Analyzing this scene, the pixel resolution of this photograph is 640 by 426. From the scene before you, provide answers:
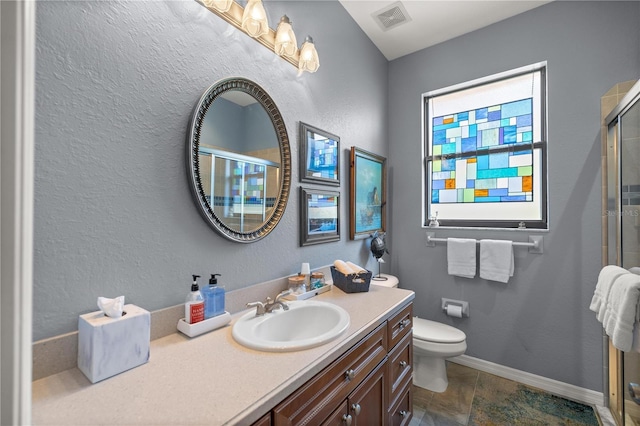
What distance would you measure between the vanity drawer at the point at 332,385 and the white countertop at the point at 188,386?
0.13 ft

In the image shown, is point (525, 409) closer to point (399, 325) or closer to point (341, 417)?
point (399, 325)

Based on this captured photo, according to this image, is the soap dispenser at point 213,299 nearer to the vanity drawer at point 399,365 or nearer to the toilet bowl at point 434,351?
the vanity drawer at point 399,365

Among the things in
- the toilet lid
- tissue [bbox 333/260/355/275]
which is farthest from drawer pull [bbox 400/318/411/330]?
the toilet lid

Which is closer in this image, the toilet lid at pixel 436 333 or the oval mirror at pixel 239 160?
the oval mirror at pixel 239 160

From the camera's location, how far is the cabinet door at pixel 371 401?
1051 mm

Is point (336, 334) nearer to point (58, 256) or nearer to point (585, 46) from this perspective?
point (58, 256)

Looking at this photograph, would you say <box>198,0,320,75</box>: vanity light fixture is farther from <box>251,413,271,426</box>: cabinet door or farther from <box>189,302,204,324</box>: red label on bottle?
<box>251,413,271,426</box>: cabinet door

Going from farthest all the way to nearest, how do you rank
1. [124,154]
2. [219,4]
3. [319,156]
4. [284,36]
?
1. [319,156]
2. [284,36]
3. [219,4]
4. [124,154]

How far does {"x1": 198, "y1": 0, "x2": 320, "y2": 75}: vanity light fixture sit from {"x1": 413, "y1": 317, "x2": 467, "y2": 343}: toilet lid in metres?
1.85

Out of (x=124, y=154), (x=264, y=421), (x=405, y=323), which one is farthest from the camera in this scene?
(x=405, y=323)

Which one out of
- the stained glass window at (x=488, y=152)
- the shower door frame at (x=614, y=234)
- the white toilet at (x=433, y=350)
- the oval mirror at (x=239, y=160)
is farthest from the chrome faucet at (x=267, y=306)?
the shower door frame at (x=614, y=234)

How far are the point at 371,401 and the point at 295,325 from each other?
441 millimetres

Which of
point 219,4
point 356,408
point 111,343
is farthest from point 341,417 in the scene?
point 219,4

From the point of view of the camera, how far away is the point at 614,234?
5.50ft
